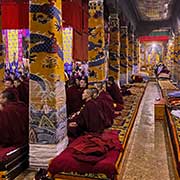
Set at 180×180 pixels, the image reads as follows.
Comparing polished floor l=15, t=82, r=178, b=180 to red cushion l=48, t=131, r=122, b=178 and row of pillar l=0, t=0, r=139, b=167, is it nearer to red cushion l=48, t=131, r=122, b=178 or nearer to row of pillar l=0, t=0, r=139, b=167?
red cushion l=48, t=131, r=122, b=178

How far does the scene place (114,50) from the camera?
12.2m

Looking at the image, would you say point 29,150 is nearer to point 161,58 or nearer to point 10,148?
point 10,148

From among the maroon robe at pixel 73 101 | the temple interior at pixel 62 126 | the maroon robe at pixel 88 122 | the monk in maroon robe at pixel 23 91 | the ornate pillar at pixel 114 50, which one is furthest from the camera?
the ornate pillar at pixel 114 50

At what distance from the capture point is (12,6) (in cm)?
692

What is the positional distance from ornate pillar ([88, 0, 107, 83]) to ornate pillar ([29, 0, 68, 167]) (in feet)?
12.2

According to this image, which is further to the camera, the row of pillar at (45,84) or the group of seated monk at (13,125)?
the group of seated monk at (13,125)

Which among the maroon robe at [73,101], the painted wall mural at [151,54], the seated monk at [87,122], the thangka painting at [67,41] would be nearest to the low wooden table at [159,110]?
the maroon robe at [73,101]

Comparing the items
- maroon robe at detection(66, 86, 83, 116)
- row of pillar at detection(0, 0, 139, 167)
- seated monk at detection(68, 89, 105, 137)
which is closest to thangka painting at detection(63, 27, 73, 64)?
maroon robe at detection(66, 86, 83, 116)

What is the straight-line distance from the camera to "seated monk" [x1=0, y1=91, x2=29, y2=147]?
4.48m

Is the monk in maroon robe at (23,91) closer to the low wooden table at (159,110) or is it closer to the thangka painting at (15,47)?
the low wooden table at (159,110)

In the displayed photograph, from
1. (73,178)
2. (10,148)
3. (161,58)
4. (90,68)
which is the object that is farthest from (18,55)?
(161,58)

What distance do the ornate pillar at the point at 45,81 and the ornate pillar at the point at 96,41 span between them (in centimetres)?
373

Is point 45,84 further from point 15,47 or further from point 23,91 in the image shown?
point 15,47

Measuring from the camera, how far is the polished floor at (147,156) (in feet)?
13.9
